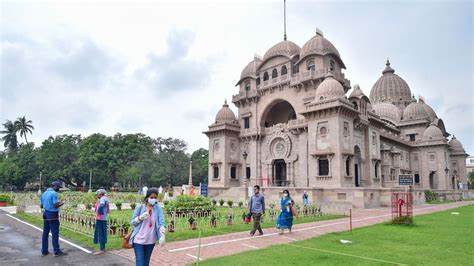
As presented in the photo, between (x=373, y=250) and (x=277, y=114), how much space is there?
34481 millimetres

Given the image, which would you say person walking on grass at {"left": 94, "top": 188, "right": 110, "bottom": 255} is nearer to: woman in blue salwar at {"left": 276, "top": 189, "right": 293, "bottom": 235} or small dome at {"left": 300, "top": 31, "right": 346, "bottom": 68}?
woman in blue salwar at {"left": 276, "top": 189, "right": 293, "bottom": 235}

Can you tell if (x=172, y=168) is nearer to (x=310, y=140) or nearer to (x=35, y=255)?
(x=310, y=140)

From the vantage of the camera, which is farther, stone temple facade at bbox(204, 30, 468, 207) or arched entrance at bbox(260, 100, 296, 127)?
arched entrance at bbox(260, 100, 296, 127)

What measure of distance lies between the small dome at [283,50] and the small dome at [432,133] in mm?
26985

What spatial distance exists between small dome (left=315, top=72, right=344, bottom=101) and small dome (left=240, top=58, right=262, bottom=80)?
40.2ft

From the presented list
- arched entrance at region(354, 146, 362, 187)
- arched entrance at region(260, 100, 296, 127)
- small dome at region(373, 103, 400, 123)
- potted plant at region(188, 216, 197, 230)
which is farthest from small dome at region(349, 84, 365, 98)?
potted plant at region(188, 216, 197, 230)

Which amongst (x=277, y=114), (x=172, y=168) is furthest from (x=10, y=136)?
(x=277, y=114)

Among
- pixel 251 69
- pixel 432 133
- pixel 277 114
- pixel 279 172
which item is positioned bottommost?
pixel 279 172

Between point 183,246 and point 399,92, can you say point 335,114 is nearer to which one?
point 183,246

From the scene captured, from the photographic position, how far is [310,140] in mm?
A: 32250

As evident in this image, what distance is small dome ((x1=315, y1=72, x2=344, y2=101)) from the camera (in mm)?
30828

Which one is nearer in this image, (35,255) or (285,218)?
(35,255)

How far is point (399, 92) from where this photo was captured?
202ft

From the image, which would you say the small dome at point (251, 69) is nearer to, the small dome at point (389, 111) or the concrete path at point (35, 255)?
the small dome at point (389, 111)
